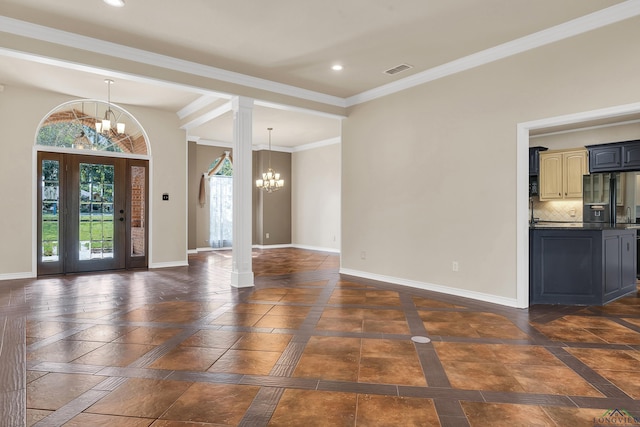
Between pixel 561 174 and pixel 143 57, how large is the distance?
7.51 metres

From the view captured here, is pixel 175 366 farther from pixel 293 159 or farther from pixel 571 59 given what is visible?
pixel 293 159

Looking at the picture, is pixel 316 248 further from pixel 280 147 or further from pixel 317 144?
pixel 280 147

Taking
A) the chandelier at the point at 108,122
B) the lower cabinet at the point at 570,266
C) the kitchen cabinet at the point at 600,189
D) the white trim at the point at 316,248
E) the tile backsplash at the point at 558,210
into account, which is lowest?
the white trim at the point at 316,248

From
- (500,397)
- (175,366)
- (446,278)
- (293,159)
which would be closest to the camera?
(500,397)

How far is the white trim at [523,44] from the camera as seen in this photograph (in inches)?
140

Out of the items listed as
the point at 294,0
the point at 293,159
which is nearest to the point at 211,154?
the point at 293,159

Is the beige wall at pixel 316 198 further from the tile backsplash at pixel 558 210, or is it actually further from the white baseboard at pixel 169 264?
the tile backsplash at pixel 558 210

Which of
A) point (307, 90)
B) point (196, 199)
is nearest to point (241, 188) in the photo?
point (307, 90)

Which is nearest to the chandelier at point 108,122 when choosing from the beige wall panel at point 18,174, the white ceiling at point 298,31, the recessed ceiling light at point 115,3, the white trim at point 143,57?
the white ceiling at point 298,31

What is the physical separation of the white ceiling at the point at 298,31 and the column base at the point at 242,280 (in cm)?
261

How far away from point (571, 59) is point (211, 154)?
877 cm

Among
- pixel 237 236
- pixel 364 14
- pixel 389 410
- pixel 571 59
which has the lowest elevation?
pixel 389 410

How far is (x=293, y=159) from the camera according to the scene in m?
11.6

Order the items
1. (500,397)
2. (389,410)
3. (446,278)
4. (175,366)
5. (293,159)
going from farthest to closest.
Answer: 1. (293,159)
2. (446,278)
3. (175,366)
4. (500,397)
5. (389,410)
